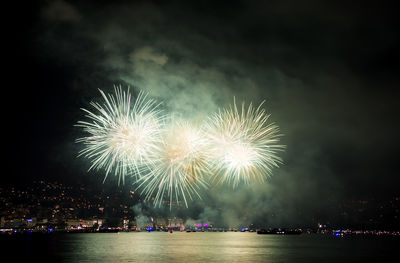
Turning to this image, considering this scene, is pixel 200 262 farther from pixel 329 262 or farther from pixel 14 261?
pixel 14 261

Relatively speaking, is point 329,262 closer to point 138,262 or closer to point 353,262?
point 353,262

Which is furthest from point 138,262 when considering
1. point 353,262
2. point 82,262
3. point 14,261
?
point 353,262

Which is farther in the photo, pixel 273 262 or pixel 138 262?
pixel 273 262

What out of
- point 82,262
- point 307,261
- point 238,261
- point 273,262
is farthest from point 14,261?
point 307,261

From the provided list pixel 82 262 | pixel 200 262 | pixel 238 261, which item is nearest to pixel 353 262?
pixel 238 261

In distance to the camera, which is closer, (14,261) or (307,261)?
(14,261)

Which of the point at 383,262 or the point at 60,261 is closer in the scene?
the point at 60,261

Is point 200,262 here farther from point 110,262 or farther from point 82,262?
point 82,262
